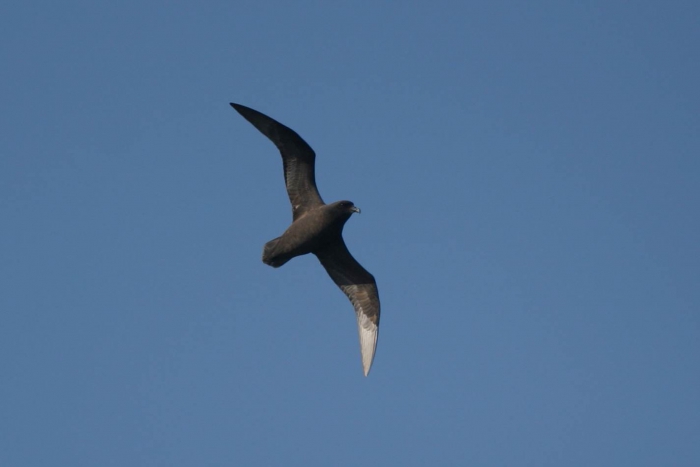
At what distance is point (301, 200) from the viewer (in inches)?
796

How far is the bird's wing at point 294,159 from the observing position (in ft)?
64.5

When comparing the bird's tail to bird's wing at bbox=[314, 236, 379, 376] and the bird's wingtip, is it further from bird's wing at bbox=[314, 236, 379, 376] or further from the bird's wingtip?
the bird's wingtip

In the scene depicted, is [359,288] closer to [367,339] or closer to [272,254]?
[367,339]

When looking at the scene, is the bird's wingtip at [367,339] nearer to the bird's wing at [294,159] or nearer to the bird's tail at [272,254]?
the bird's tail at [272,254]

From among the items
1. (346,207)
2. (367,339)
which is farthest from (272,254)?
(367,339)

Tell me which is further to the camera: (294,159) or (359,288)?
(359,288)

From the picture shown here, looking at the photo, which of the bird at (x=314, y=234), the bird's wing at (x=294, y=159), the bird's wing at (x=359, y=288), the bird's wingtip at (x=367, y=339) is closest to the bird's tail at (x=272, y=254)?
the bird at (x=314, y=234)

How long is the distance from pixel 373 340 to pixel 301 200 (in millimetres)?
3018

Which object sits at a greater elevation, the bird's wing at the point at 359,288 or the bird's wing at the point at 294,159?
the bird's wing at the point at 294,159

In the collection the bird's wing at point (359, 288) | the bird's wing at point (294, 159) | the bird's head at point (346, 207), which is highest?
the bird's wing at point (294, 159)

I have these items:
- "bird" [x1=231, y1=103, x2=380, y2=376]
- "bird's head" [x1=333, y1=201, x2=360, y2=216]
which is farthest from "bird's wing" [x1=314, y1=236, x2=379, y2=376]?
"bird's head" [x1=333, y1=201, x2=360, y2=216]

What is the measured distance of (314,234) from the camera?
19.6 m

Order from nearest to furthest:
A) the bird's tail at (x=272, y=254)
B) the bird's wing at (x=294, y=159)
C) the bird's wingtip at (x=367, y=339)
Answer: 1. the bird's tail at (x=272, y=254)
2. the bird's wing at (x=294, y=159)
3. the bird's wingtip at (x=367, y=339)

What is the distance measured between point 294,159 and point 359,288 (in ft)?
9.61
